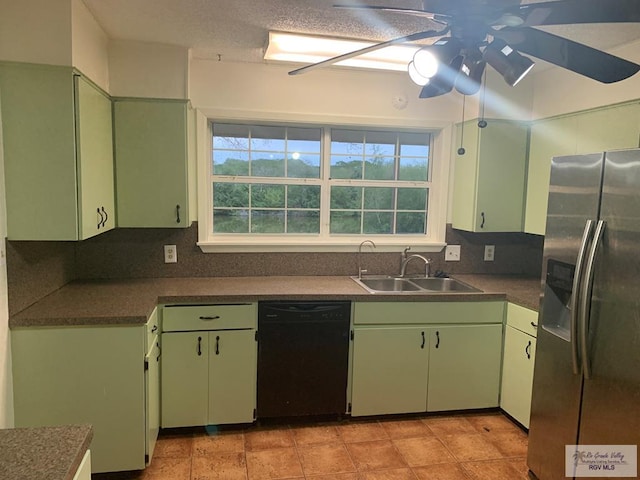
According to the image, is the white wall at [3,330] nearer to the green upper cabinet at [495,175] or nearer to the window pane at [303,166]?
the window pane at [303,166]

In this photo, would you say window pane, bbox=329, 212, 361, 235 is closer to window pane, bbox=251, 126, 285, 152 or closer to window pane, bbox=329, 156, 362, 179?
window pane, bbox=329, 156, 362, 179

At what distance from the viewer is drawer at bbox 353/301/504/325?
2734 millimetres

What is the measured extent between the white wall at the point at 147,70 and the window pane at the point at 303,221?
1.13 meters

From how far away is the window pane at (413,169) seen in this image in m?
3.40

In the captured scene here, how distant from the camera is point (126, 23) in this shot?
2334 mm

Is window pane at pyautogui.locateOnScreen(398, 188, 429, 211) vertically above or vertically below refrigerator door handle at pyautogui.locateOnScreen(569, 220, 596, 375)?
above

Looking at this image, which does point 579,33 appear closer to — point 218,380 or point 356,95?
point 356,95

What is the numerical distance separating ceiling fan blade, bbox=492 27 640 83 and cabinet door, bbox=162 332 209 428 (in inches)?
83.5

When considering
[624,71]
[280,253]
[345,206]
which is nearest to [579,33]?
[624,71]

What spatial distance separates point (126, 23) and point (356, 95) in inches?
59.7

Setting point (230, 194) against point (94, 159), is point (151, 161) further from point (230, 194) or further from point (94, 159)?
point (230, 194)

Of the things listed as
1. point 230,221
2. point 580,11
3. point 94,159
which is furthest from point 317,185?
point 580,11

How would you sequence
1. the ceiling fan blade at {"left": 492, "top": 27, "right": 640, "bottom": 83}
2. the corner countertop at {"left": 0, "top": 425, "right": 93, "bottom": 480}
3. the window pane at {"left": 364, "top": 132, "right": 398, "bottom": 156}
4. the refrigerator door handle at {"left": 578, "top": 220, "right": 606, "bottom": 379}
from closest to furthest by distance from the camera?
the corner countertop at {"left": 0, "top": 425, "right": 93, "bottom": 480}, the ceiling fan blade at {"left": 492, "top": 27, "right": 640, "bottom": 83}, the refrigerator door handle at {"left": 578, "top": 220, "right": 606, "bottom": 379}, the window pane at {"left": 364, "top": 132, "right": 398, "bottom": 156}

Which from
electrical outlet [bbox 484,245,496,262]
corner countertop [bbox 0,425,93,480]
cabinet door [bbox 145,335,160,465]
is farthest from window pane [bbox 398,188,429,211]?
corner countertop [bbox 0,425,93,480]
